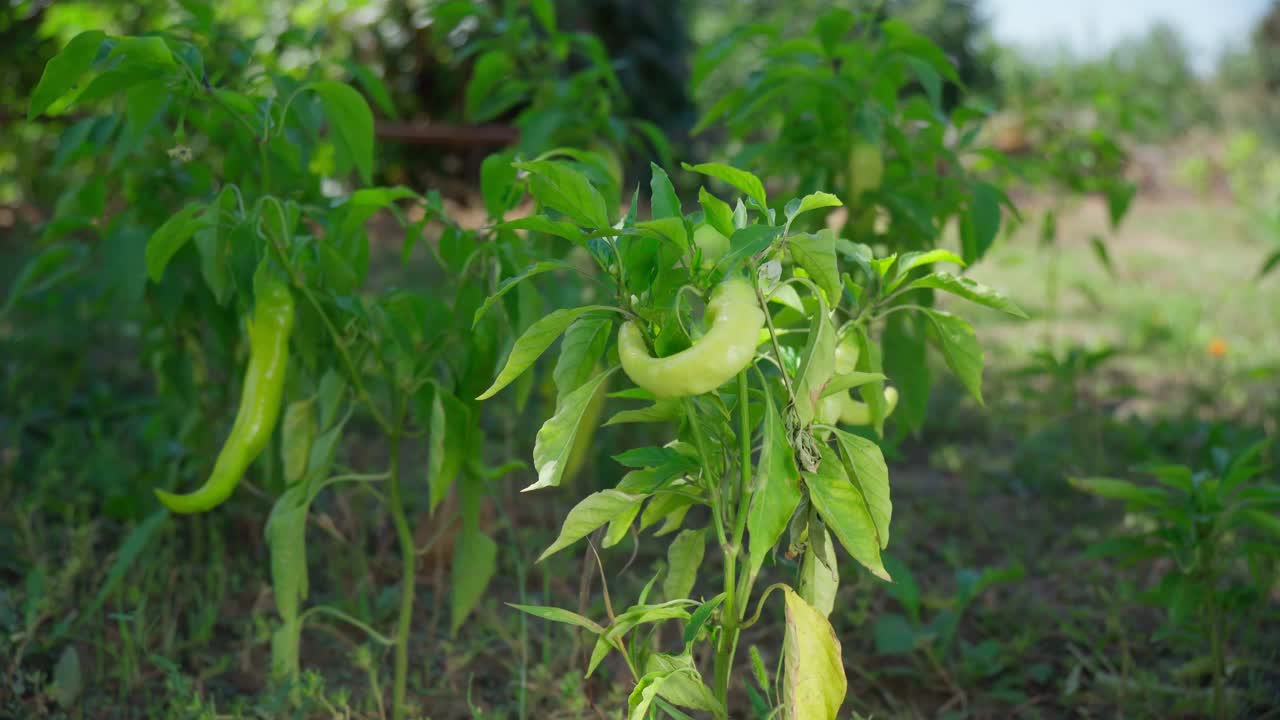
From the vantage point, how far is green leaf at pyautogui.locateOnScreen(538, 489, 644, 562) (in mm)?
1091

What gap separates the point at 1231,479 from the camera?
1.70m

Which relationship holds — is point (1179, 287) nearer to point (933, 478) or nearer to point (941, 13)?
point (933, 478)

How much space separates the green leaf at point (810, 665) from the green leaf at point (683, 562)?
7.3 inches

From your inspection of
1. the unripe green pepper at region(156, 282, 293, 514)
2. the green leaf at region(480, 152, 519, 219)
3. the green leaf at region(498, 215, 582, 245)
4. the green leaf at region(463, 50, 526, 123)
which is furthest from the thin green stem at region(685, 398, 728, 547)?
the green leaf at region(463, 50, 526, 123)

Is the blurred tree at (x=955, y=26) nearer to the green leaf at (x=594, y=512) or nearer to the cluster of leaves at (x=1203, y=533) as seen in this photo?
the cluster of leaves at (x=1203, y=533)

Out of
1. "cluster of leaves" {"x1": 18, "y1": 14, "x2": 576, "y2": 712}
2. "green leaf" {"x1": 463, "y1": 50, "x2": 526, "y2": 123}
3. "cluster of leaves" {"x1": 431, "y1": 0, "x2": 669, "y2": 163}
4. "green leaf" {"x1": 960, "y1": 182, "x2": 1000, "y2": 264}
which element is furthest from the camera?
"green leaf" {"x1": 463, "y1": 50, "x2": 526, "y2": 123}

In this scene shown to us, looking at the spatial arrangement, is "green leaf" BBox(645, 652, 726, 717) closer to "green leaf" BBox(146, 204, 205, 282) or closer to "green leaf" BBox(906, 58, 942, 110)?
"green leaf" BBox(146, 204, 205, 282)

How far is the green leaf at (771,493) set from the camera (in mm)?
975

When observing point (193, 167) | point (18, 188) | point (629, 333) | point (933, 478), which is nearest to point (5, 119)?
point (193, 167)

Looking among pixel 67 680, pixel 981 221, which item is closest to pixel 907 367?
pixel 981 221

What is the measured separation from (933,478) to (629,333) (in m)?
2.19

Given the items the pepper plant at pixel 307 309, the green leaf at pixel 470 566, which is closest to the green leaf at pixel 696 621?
the pepper plant at pixel 307 309

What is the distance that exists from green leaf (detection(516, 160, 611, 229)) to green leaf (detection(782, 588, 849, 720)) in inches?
16.7

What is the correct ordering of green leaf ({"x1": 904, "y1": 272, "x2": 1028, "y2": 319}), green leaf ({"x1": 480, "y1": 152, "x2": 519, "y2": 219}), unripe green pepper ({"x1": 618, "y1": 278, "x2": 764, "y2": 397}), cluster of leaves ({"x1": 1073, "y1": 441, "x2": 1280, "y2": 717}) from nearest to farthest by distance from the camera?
1. unripe green pepper ({"x1": 618, "y1": 278, "x2": 764, "y2": 397})
2. green leaf ({"x1": 904, "y1": 272, "x2": 1028, "y2": 319})
3. green leaf ({"x1": 480, "y1": 152, "x2": 519, "y2": 219})
4. cluster of leaves ({"x1": 1073, "y1": 441, "x2": 1280, "y2": 717})
